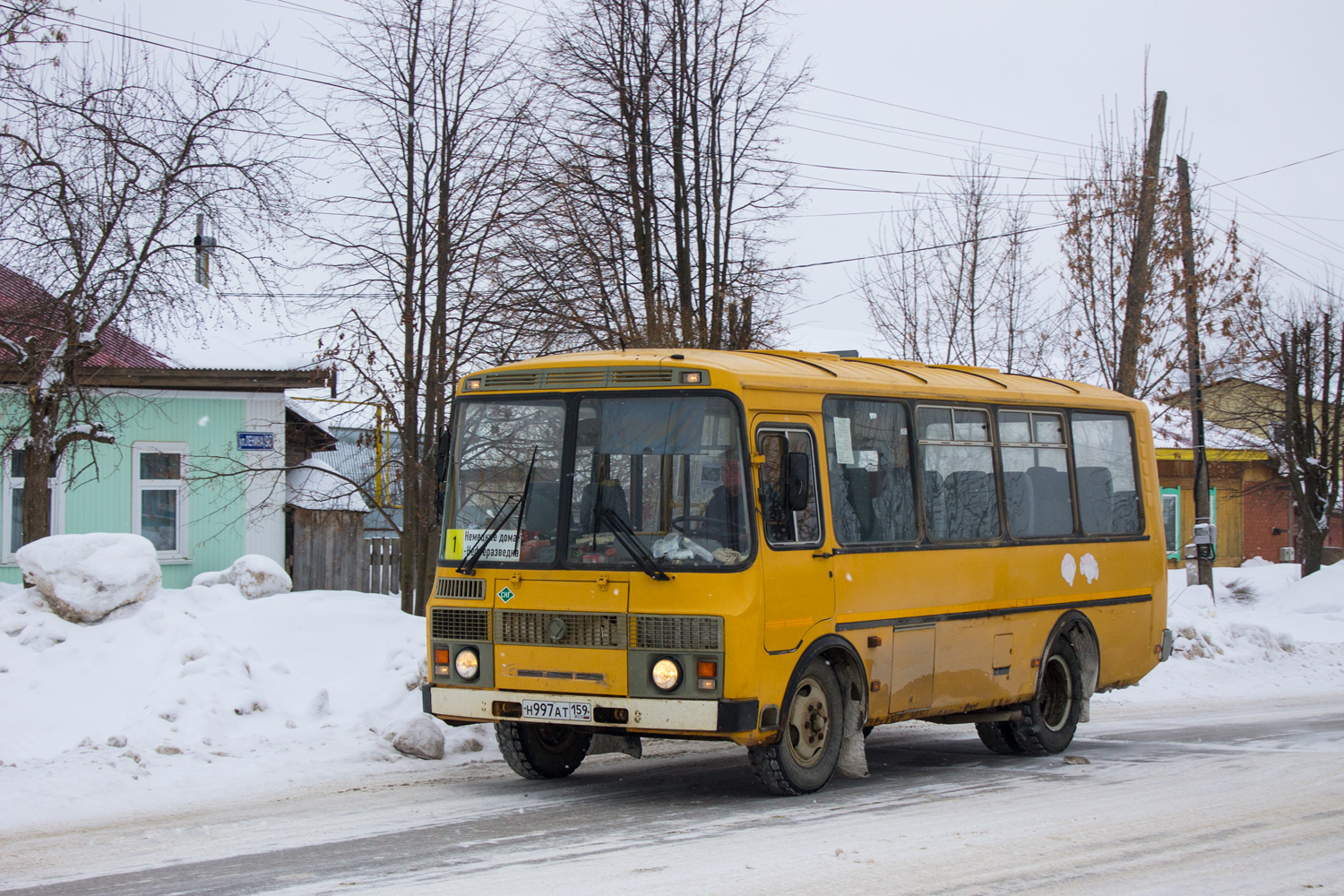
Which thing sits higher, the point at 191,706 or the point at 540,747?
the point at 191,706

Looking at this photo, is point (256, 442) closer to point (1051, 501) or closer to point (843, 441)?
point (1051, 501)

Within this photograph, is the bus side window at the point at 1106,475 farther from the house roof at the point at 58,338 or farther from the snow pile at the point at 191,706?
the house roof at the point at 58,338

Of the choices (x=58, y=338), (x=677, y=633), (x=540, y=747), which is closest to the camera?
(x=677, y=633)

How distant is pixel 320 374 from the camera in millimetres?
14867

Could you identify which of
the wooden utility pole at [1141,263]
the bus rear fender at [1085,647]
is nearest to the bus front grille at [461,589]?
the bus rear fender at [1085,647]

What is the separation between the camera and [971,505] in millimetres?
10469

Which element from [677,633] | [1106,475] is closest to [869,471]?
[677,633]

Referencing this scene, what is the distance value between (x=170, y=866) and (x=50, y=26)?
9670 mm

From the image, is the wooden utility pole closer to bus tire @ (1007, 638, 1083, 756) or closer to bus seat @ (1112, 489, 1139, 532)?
bus seat @ (1112, 489, 1139, 532)

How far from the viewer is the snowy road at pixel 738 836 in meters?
6.33

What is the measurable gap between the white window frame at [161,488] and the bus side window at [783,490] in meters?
14.4

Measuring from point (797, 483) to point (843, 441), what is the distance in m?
1.10

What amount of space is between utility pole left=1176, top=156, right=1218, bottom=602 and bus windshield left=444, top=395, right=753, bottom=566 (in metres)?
15.7

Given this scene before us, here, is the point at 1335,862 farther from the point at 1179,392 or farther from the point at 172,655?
the point at 1179,392
